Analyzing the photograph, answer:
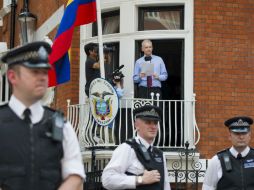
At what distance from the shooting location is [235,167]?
23.2 feet

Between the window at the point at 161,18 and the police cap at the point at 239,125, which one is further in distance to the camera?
the window at the point at 161,18

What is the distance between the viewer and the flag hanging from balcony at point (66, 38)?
11023 millimetres

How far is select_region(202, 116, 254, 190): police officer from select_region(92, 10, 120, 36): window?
18.4 feet

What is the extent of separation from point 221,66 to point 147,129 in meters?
5.26

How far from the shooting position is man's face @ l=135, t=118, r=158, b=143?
645cm

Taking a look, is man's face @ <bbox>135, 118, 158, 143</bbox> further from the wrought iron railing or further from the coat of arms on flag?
the coat of arms on flag

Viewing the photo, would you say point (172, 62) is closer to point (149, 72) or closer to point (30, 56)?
point (149, 72)

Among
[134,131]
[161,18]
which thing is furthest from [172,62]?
[134,131]

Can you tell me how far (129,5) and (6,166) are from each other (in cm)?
827

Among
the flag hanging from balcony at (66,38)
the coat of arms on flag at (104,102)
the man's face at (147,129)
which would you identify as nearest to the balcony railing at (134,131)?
the coat of arms on flag at (104,102)

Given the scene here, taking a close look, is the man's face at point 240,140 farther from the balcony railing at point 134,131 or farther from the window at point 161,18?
the window at point 161,18

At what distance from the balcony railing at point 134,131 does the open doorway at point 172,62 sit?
46 cm

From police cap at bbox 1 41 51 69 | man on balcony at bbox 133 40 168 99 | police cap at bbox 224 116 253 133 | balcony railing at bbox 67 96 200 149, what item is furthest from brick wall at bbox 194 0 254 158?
police cap at bbox 1 41 51 69

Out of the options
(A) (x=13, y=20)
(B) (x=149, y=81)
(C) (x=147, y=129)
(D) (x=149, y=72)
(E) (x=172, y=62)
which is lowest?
(C) (x=147, y=129)
